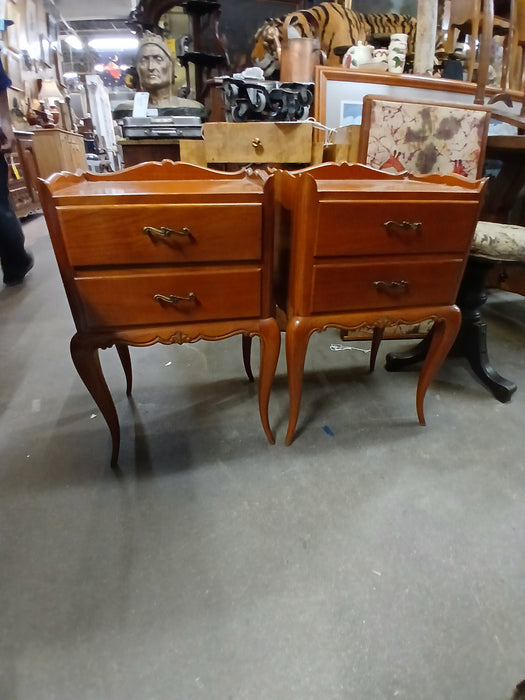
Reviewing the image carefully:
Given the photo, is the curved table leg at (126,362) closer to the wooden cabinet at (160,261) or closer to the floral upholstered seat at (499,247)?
the wooden cabinet at (160,261)

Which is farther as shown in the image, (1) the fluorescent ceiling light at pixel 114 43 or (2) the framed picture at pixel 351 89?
(1) the fluorescent ceiling light at pixel 114 43

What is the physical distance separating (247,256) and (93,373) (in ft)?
1.57

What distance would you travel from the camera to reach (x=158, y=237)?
2.83 feet

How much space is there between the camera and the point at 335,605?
81 cm

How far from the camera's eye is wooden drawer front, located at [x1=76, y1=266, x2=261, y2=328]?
0.90 m

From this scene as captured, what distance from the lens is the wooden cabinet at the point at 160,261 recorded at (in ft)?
2.72

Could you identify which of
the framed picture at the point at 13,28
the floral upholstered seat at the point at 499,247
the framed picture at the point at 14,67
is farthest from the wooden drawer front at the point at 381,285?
the framed picture at the point at 13,28

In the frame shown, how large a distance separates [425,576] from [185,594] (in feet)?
1.66

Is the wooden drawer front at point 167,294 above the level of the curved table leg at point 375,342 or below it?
above

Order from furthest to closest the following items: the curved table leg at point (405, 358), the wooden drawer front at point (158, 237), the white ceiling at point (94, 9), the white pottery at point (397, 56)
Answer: the white ceiling at point (94, 9) → the white pottery at point (397, 56) → the curved table leg at point (405, 358) → the wooden drawer front at point (158, 237)

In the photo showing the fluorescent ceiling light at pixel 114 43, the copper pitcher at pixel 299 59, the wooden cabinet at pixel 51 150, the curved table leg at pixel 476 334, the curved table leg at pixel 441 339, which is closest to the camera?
the curved table leg at pixel 441 339

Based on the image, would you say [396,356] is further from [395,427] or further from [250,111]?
[250,111]

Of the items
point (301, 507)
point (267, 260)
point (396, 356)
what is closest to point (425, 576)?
point (301, 507)

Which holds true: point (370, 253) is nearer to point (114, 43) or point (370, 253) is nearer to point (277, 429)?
point (277, 429)
